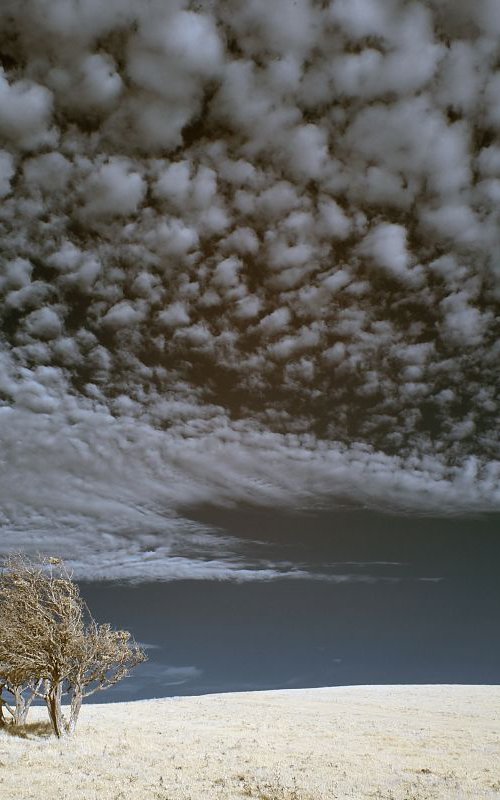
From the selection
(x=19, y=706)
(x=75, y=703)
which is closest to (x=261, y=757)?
(x=75, y=703)

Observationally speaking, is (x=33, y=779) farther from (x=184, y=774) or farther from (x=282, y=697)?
(x=282, y=697)

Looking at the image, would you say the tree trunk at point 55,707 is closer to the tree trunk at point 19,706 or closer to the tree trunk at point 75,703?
the tree trunk at point 75,703

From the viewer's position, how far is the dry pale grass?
54.5 ft

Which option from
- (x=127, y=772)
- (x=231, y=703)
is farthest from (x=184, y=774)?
(x=231, y=703)

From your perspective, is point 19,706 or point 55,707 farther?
point 19,706

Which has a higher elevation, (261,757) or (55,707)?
(55,707)

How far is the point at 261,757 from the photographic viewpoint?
22172 mm

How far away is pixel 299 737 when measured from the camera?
2792 centimetres

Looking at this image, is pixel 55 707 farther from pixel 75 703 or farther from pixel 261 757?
pixel 261 757

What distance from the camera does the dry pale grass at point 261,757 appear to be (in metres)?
16.6

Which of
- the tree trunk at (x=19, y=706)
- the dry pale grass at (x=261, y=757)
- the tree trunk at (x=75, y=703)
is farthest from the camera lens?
the tree trunk at (x=19, y=706)

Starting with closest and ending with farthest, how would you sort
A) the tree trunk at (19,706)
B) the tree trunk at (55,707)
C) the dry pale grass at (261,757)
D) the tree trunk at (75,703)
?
the dry pale grass at (261,757)
the tree trunk at (55,707)
the tree trunk at (75,703)
the tree trunk at (19,706)

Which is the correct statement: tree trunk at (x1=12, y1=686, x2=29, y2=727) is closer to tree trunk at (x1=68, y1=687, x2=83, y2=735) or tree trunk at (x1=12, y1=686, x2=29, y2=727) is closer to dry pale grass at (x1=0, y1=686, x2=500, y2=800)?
dry pale grass at (x1=0, y1=686, x2=500, y2=800)

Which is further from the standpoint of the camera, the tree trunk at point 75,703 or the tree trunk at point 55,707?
the tree trunk at point 75,703
